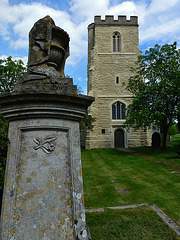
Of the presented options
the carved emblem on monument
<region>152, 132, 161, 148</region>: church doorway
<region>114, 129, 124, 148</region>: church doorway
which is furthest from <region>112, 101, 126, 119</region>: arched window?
the carved emblem on monument

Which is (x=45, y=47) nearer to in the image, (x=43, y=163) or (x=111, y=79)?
(x=43, y=163)

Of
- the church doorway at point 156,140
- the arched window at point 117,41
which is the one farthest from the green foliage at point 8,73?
the church doorway at point 156,140

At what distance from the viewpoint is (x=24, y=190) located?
2109 mm

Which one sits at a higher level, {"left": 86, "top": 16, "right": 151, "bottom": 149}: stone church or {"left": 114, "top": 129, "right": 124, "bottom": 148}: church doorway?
{"left": 86, "top": 16, "right": 151, "bottom": 149}: stone church

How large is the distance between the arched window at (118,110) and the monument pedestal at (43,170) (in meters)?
19.8

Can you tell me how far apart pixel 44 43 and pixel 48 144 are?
1496 mm

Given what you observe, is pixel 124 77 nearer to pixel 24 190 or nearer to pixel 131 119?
pixel 131 119

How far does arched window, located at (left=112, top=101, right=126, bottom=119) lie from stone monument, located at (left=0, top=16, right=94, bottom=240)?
19.7m

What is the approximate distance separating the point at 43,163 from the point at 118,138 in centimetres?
2014

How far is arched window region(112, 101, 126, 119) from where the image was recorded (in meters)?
21.9

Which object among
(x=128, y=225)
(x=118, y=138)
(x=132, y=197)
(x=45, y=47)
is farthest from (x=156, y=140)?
(x=45, y=47)

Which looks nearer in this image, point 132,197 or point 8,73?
point 132,197

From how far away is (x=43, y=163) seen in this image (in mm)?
2207

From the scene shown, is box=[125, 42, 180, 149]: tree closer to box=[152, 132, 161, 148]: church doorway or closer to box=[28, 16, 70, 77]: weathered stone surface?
box=[152, 132, 161, 148]: church doorway
